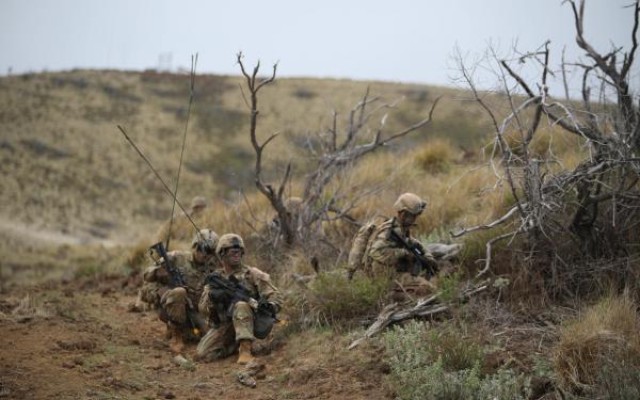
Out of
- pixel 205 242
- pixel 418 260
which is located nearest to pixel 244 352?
pixel 205 242

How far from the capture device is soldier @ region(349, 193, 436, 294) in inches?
259

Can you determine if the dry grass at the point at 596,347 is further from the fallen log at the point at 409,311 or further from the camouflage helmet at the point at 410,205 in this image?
the camouflage helmet at the point at 410,205

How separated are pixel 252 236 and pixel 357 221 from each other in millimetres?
1565

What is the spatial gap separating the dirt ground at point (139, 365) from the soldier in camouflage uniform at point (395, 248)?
98 cm

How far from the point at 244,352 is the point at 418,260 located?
1.93 meters

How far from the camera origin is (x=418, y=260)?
667 cm

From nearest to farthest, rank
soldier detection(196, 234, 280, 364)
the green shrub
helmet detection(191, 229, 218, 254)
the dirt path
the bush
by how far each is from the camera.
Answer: the bush → the dirt path → soldier detection(196, 234, 280, 364) → the green shrub → helmet detection(191, 229, 218, 254)

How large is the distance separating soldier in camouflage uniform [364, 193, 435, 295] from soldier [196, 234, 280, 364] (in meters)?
1.01

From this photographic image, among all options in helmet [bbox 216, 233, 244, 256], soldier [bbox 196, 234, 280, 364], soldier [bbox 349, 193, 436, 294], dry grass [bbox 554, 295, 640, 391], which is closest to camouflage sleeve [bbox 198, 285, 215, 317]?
soldier [bbox 196, 234, 280, 364]

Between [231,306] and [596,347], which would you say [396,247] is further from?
[596,347]

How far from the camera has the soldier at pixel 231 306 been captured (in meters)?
6.03

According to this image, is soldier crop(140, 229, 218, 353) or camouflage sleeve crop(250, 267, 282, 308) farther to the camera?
soldier crop(140, 229, 218, 353)

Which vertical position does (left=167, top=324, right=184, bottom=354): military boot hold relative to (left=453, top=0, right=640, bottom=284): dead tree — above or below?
below

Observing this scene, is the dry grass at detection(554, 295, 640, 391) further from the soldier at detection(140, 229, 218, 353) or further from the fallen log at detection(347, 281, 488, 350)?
the soldier at detection(140, 229, 218, 353)
